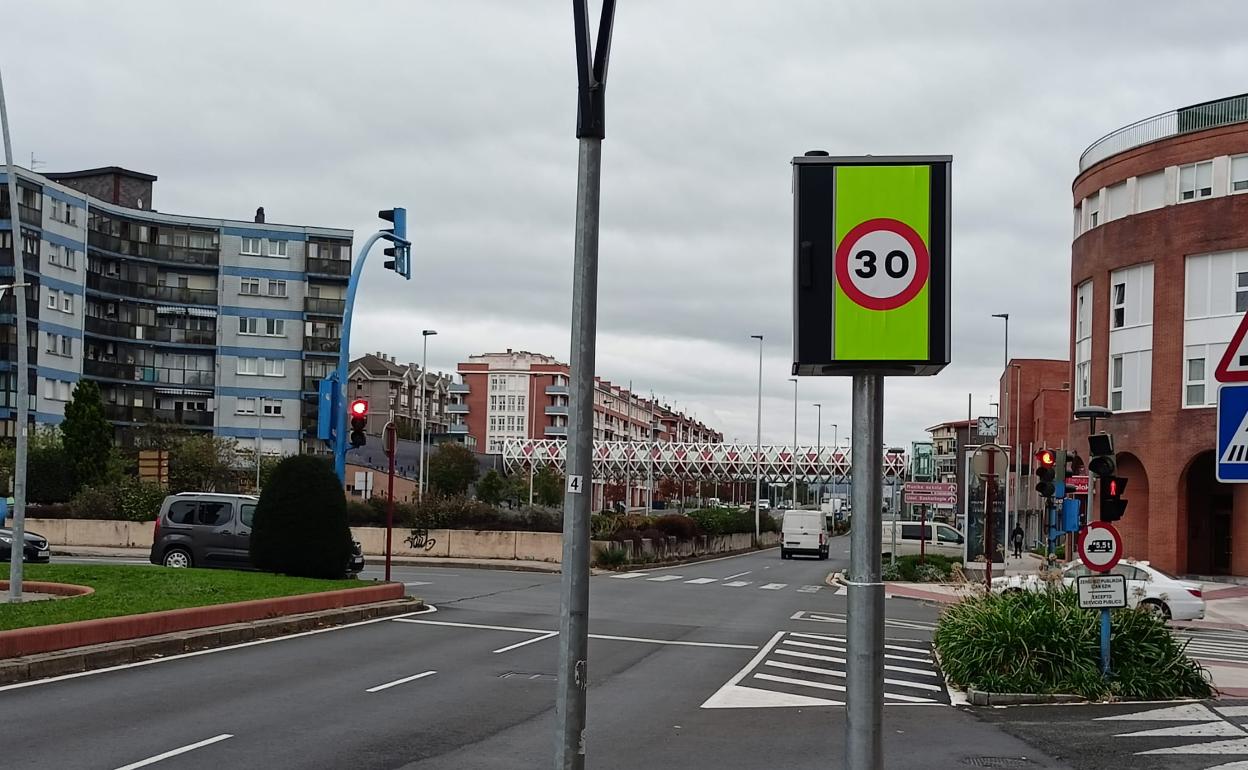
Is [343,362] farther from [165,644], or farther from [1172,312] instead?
[1172,312]

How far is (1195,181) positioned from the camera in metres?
44.4

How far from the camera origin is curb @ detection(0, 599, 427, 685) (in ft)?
47.4

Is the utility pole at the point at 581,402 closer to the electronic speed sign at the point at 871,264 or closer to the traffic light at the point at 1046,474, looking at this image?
the electronic speed sign at the point at 871,264

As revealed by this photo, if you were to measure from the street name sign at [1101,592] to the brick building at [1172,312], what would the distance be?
3001 centimetres

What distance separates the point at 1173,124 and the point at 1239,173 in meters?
3.49

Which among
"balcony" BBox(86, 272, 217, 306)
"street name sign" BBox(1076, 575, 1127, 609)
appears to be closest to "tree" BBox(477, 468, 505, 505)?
"balcony" BBox(86, 272, 217, 306)

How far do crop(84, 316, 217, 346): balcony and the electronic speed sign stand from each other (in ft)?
250

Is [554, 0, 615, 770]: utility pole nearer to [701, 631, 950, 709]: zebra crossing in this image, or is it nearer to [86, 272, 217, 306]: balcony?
[701, 631, 950, 709]: zebra crossing

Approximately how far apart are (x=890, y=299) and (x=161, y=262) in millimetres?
79386

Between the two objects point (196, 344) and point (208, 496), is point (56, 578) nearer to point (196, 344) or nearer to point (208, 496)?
point (208, 496)

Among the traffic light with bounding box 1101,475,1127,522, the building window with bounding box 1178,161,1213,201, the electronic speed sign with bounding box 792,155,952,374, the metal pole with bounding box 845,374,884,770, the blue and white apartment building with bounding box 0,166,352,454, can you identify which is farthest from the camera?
the blue and white apartment building with bounding box 0,166,352,454

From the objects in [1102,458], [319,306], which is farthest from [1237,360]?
[319,306]

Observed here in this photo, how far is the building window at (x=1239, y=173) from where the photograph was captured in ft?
141

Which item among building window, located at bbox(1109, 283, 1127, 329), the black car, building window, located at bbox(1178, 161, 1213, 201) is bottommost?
A: the black car
